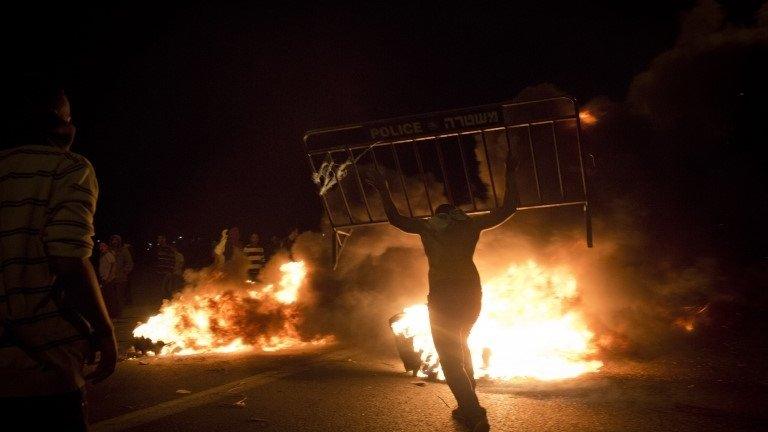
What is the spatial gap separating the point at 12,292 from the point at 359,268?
6.44 meters

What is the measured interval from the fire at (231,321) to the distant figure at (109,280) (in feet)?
14.6

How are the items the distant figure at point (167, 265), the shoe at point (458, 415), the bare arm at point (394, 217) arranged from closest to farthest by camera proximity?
the shoe at point (458, 415), the bare arm at point (394, 217), the distant figure at point (167, 265)

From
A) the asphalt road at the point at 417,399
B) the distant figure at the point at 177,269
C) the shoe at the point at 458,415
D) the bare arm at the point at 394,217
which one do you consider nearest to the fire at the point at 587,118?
the asphalt road at the point at 417,399

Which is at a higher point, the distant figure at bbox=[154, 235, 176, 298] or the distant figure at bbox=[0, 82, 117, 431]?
the distant figure at bbox=[0, 82, 117, 431]

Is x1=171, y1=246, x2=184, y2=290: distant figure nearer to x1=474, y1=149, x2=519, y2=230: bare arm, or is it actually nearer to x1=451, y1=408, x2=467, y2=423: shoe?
x1=474, y1=149, x2=519, y2=230: bare arm

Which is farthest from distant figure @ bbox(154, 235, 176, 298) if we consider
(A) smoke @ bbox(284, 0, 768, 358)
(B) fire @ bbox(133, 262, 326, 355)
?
(A) smoke @ bbox(284, 0, 768, 358)

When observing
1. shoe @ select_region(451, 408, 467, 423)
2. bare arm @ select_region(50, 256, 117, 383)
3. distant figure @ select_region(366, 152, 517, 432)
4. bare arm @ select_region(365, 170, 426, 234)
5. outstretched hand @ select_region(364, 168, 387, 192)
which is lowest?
shoe @ select_region(451, 408, 467, 423)

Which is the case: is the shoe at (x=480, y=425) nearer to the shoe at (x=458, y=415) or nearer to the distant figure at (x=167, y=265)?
the shoe at (x=458, y=415)

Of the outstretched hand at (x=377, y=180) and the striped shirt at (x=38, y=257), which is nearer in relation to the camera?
the striped shirt at (x=38, y=257)

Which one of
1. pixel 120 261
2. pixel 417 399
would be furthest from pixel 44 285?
pixel 120 261

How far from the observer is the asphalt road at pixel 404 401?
3.82 meters

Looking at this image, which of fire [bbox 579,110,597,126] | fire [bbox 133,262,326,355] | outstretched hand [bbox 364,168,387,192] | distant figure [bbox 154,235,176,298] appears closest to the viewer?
outstretched hand [bbox 364,168,387,192]

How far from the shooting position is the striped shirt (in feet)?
5.66

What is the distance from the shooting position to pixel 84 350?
1.87 m
